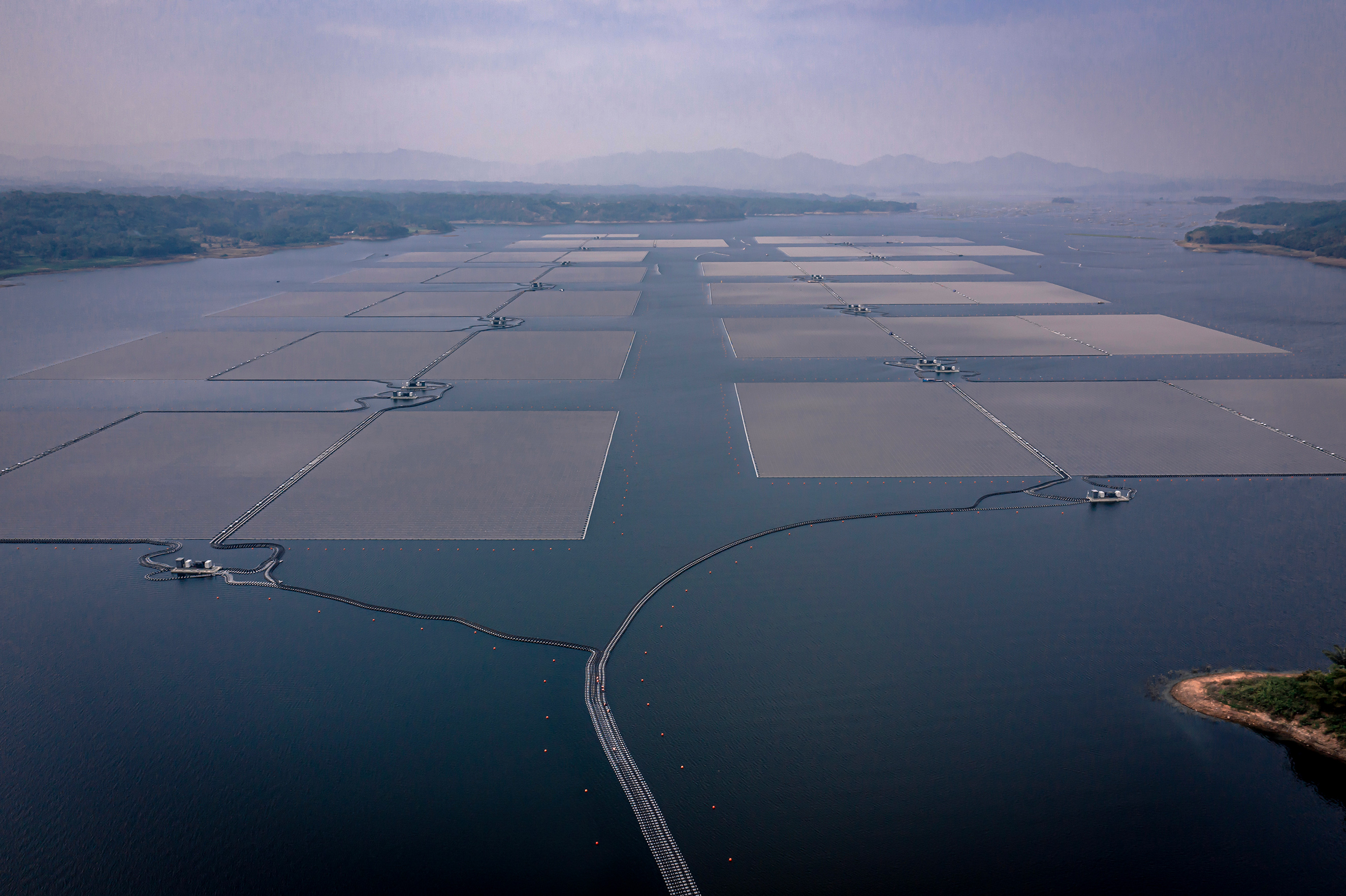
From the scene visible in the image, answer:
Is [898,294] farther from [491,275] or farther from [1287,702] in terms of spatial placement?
[1287,702]

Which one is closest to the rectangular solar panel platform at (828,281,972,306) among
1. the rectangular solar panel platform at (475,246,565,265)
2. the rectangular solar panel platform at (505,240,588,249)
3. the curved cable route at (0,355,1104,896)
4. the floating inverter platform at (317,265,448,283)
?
the curved cable route at (0,355,1104,896)

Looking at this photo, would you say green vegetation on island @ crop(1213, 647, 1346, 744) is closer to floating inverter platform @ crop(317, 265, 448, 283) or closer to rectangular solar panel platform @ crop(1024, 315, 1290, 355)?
rectangular solar panel platform @ crop(1024, 315, 1290, 355)

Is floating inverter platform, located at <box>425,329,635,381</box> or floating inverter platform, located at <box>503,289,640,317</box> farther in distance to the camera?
floating inverter platform, located at <box>503,289,640,317</box>

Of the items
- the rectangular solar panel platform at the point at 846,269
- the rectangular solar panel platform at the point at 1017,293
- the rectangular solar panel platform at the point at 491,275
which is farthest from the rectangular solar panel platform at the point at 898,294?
the rectangular solar panel platform at the point at 491,275

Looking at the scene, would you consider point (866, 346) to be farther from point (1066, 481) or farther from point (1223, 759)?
point (1223, 759)

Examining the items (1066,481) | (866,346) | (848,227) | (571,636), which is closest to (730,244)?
(848,227)

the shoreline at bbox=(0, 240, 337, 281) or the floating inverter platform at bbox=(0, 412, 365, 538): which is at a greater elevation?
the shoreline at bbox=(0, 240, 337, 281)

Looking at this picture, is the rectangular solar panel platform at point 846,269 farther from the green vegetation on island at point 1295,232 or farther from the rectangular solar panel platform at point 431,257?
the green vegetation on island at point 1295,232
